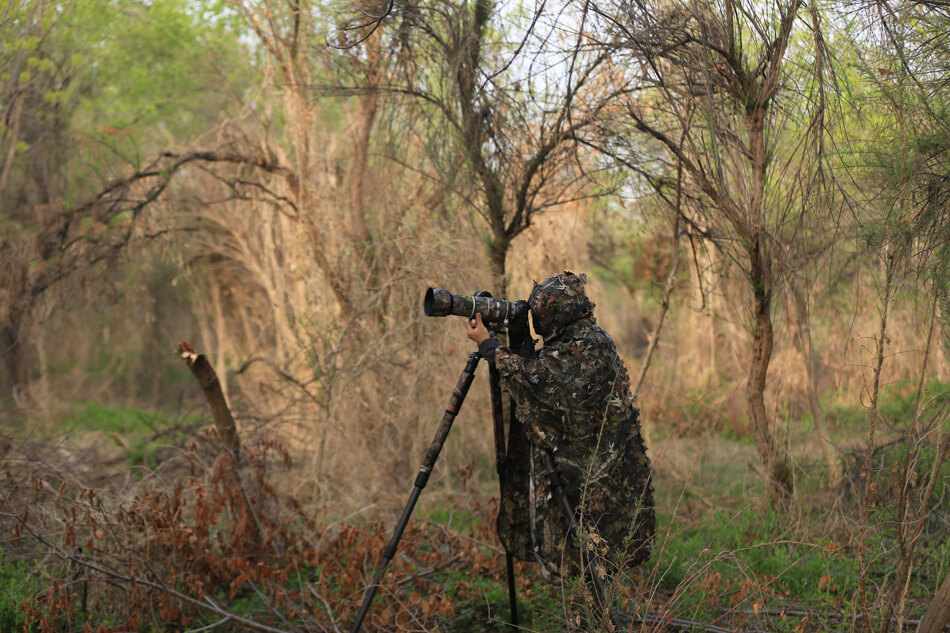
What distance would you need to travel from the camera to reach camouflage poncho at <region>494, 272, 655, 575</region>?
116 inches

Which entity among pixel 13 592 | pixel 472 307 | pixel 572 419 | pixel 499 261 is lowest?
pixel 13 592

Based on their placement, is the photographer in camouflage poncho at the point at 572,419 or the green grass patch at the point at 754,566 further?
the green grass patch at the point at 754,566

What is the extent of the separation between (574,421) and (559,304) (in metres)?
0.48

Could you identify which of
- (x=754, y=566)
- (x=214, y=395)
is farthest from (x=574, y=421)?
(x=214, y=395)

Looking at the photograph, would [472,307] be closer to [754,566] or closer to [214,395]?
[214,395]

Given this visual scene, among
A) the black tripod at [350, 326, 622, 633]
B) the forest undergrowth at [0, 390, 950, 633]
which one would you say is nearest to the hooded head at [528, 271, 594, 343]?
the black tripod at [350, 326, 622, 633]

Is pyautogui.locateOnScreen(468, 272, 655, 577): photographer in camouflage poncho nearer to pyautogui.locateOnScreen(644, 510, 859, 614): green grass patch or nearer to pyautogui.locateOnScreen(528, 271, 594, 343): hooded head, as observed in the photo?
pyautogui.locateOnScreen(528, 271, 594, 343): hooded head

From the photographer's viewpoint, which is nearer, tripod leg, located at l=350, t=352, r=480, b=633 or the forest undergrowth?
tripod leg, located at l=350, t=352, r=480, b=633

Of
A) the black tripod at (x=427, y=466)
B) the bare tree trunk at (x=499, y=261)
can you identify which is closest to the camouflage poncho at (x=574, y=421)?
the black tripod at (x=427, y=466)

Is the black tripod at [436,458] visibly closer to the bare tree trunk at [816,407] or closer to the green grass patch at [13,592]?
the green grass patch at [13,592]

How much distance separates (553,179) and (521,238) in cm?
185

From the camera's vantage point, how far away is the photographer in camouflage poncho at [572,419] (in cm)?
296

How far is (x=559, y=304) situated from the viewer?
118 inches

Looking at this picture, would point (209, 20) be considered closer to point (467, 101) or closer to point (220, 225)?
point (220, 225)
